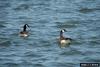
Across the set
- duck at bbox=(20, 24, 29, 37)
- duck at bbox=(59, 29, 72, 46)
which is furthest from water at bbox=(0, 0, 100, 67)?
duck at bbox=(20, 24, 29, 37)

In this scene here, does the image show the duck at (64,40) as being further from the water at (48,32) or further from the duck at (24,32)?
the duck at (24,32)

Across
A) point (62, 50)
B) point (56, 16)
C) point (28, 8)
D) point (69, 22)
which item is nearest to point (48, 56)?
point (62, 50)

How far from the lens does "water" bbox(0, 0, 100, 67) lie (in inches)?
1286

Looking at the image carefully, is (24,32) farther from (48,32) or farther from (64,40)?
(64,40)

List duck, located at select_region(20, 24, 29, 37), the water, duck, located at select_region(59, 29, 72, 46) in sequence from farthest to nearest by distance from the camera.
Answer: duck, located at select_region(20, 24, 29, 37) < duck, located at select_region(59, 29, 72, 46) < the water

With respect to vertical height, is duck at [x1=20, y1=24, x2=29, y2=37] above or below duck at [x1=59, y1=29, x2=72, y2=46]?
above

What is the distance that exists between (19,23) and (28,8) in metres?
7.38

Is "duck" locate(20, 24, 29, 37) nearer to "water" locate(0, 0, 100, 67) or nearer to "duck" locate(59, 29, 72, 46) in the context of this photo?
"water" locate(0, 0, 100, 67)

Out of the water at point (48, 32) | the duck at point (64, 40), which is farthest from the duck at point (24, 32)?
the duck at point (64, 40)

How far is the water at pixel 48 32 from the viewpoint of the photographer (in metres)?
32.7

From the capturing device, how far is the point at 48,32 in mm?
40312

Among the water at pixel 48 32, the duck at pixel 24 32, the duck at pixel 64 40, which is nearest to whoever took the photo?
the water at pixel 48 32

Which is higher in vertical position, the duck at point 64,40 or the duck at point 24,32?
the duck at point 24,32

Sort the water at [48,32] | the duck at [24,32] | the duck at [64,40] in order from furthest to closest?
the duck at [24,32] → the duck at [64,40] → the water at [48,32]
